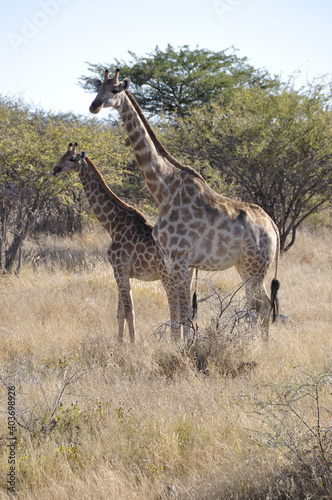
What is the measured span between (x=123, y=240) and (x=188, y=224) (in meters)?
1.21

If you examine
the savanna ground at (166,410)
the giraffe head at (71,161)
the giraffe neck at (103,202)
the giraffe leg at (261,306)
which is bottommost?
the savanna ground at (166,410)

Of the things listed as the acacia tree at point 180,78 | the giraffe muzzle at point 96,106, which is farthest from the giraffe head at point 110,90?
the acacia tree at point 180,78

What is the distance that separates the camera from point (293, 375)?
4.88 meters

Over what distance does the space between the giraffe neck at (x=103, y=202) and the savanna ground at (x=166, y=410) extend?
1513 mm

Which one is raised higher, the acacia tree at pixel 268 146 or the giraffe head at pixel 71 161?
the acacia tree at pixel 268 146

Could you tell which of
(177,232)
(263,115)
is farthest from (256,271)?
(263,115)

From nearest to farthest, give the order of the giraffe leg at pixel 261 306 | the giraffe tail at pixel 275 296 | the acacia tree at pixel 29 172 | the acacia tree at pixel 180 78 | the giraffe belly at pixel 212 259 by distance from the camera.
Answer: the giraffe belly at pixel 212 259 < the giraffe leg at pixel 261 306 < the giraffe tail at pixel 275 296 < the acacia tree at pixel 29 172 < the acacia tree at pixel 180 78

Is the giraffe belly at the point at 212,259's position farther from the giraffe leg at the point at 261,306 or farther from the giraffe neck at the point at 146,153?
the giraffe neck at the point at 146,153

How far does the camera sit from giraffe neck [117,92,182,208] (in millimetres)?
5871

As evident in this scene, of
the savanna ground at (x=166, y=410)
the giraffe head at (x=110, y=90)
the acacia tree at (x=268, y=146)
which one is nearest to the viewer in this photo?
the savanna ground at (x=166, y=410)

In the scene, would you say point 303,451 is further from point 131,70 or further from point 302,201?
point 131,70

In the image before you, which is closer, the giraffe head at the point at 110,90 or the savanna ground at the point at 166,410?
the savanna ground at the point at 166,410

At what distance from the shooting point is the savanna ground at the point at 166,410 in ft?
10.3

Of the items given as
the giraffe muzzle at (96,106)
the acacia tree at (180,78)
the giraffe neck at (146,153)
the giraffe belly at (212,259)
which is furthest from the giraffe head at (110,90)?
the acacia tree at (180,78)
